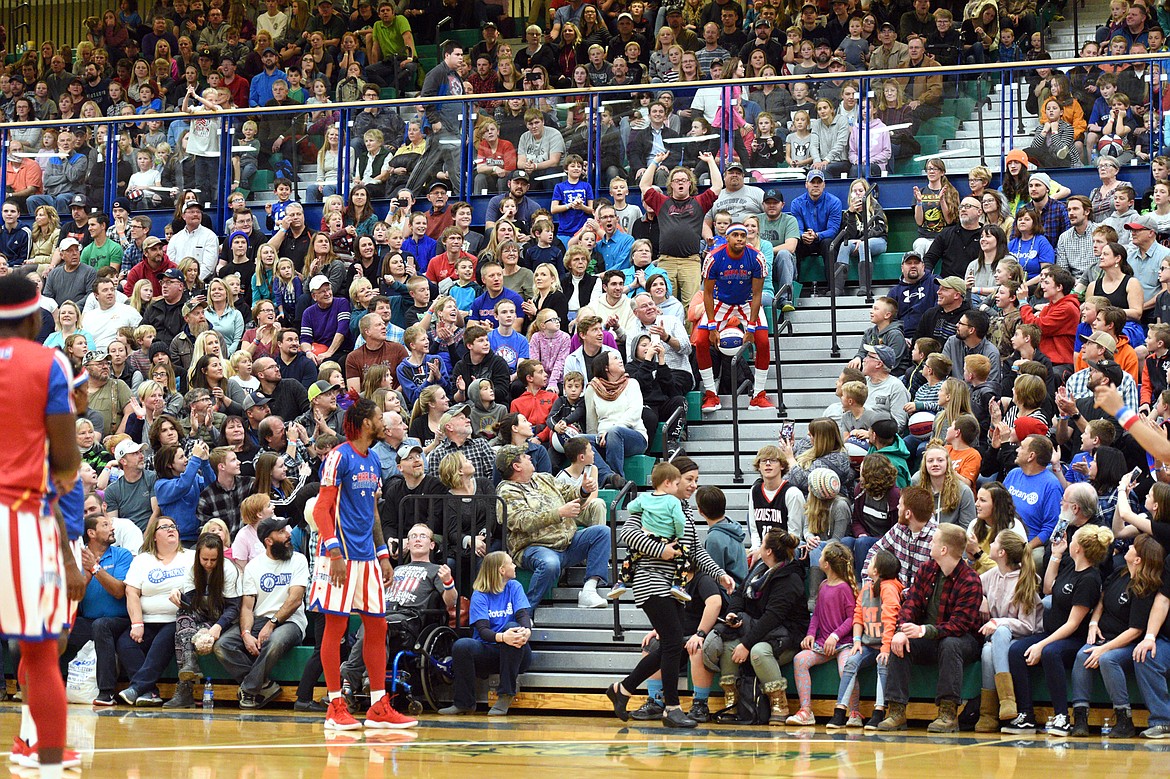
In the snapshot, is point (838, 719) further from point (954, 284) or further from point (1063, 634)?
point (954, 284)

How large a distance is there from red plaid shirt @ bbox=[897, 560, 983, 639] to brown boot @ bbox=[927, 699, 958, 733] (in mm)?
440

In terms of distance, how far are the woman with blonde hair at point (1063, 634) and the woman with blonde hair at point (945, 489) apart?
1062mm

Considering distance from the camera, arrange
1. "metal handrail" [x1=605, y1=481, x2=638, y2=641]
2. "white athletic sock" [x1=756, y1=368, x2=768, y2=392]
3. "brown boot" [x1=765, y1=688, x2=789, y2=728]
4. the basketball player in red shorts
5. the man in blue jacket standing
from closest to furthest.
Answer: the basketball player in red shorts → "brown boot" [x1=765, y1=688, x2=789, y2=728] → "metal handrail" [x1=605, y1=481, x2=638, y2=641] → "white athletic sock" [x1=756, y1=368, x2=768, y2=392] → the man in blue jacket standing

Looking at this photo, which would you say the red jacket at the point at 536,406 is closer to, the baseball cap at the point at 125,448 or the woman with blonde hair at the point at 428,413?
the woman with blonde hair at the point at 428,413

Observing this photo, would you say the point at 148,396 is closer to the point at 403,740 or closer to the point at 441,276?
Result: the point at 441,276

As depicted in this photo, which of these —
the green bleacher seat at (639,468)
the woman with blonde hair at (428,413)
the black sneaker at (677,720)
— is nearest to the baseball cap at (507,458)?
the woman with blonde hair at (428,413)

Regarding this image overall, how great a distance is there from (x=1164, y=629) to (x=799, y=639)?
2367mm

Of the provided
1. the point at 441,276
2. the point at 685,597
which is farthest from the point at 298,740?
the point at 441,276

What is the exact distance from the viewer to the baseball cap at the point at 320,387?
14523 millimetres

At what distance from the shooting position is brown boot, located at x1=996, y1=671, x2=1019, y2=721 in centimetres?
1016

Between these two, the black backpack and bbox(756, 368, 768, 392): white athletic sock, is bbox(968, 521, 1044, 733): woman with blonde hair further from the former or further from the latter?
bbox(756, 368, 768, 392): white athletic sock

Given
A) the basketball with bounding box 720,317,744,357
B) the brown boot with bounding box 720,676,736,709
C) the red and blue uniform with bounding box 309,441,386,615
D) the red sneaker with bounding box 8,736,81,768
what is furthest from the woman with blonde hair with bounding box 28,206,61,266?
the red sneaker with bounding box 8,736,81,768

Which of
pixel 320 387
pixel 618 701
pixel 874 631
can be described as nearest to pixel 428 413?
pixel 320 387

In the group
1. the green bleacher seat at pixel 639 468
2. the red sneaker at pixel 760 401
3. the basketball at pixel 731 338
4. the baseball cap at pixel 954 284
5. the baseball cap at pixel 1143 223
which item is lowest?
the green bleacher seat at pixel 639 468
